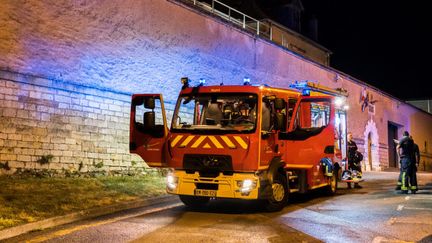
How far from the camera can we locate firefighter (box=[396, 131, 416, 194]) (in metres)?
13.9

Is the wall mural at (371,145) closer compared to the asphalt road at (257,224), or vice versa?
the asphalt road at (257,224)

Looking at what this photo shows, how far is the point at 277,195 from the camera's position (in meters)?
9.80

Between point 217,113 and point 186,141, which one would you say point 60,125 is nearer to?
point 186,141

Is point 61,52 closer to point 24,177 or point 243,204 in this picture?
point 24,177

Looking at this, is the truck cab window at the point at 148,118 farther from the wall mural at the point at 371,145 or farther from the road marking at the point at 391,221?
the wall mural at the point at 371,145

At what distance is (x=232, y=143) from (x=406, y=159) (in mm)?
→ 7767

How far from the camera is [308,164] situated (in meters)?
10.7

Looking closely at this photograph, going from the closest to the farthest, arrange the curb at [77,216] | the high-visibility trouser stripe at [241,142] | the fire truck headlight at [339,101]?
the curb at [77,216], the high-visibility trouser stripe at [241,142], the fire truck headlight at [339,101]

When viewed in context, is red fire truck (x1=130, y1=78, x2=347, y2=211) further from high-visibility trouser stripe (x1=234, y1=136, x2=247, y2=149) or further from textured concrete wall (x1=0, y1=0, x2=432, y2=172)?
textured concrete wall (x1=0, y1=0, x2=432, y2=172)

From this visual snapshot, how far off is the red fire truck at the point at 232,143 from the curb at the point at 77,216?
120cm

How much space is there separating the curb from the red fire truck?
47.3 inches

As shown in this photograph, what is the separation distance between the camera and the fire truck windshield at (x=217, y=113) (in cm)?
916

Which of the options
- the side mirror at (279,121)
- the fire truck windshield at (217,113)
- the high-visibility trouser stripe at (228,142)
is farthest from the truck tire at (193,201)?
the side mirror at (279,121)

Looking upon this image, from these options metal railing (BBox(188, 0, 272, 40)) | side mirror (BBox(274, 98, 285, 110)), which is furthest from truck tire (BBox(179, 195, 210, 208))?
metal railing (BBox(188, 0, 272, 40))
